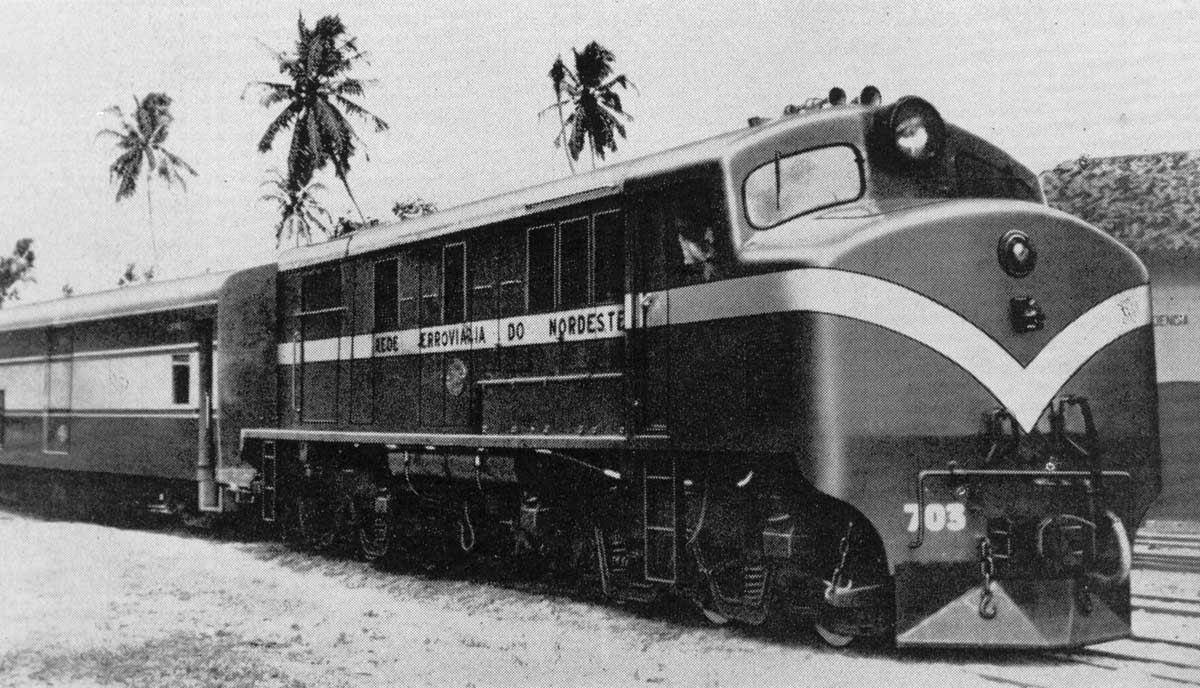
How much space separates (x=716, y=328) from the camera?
816 centimetres

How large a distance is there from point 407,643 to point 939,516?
3866 mm

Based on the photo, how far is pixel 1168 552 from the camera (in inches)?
498

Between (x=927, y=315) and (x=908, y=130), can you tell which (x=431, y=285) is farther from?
(x=927, y=315)

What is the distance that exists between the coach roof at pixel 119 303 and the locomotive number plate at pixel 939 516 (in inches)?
422

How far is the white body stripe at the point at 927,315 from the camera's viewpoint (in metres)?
7.36

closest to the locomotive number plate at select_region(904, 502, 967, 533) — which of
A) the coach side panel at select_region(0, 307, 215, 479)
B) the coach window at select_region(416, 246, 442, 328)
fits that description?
the coach window at select_region(416, 246, 442, 328)

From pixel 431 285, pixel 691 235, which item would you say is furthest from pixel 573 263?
pixel 431 285

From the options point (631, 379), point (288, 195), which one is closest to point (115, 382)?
point (631, 379)

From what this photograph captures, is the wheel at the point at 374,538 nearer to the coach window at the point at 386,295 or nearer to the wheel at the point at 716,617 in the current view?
the coach window at the point at 386,295

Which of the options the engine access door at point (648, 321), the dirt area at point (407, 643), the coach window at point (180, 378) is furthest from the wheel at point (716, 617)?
the coach window at point (180, 378)

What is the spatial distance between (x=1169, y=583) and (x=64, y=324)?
54.8ft

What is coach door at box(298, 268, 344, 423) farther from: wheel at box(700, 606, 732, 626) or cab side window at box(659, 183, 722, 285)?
wheel at box(700, 606, 732, 626)

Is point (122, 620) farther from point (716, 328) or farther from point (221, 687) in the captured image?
point (716, 328)

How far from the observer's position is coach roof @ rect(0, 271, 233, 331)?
643 inches
